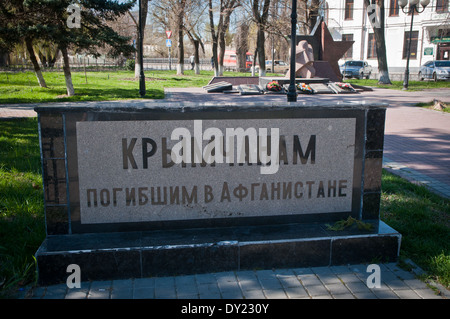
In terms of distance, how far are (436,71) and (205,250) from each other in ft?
110

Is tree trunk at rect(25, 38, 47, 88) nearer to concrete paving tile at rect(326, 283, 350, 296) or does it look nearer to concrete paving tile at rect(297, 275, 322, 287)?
concrete paving tile at rect(297, 275, 322, 287)

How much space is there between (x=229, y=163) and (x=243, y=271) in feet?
3.20

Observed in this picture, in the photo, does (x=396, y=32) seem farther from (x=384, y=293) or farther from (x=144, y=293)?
(x=144, y=293)

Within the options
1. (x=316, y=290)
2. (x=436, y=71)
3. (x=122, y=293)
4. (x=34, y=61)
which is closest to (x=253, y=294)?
(x=316, y=290)

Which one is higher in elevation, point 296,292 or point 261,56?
point 261,56

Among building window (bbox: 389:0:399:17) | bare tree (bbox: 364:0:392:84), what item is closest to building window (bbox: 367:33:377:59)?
building window (bbox: 389:0:399:17)

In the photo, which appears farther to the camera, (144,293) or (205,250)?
(205,250)

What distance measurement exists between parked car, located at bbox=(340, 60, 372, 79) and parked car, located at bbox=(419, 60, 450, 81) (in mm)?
5141

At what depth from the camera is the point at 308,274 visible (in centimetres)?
355

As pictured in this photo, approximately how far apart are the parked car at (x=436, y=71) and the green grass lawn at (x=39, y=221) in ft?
95.1

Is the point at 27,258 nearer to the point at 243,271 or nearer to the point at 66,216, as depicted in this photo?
the point at 66,216

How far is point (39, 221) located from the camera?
4469mm

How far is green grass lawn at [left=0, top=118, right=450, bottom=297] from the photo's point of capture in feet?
11.4
